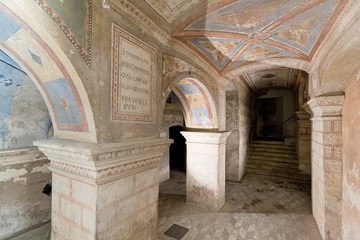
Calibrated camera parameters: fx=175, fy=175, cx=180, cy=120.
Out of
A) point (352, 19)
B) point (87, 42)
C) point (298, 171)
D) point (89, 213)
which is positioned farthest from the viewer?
point (298, 171)

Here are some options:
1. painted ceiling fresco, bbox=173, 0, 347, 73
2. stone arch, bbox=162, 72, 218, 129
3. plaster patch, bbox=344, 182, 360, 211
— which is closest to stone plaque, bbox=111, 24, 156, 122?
painted ceiling fresco, bbox=173, 0, 347, 73

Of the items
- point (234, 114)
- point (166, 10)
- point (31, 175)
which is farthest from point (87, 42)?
point (234, 114)

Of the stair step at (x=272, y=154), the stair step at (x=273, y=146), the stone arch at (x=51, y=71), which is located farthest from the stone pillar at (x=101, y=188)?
the stair step at (x=273, y=146)

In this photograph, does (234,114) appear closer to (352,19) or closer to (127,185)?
(352,19)

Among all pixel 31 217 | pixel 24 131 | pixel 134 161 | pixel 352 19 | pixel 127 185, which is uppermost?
pixel 352 19

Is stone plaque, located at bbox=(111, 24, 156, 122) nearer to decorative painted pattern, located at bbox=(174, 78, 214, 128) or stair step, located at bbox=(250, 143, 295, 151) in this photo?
decorative painted pattern, located at bbox=(174, 78, 214, 128)

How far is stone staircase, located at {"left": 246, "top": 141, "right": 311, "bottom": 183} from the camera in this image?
24.5ft

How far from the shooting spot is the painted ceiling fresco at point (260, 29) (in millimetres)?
2367

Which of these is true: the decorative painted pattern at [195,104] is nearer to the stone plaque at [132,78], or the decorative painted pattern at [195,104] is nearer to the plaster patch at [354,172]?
the stone plaque at [132,78]

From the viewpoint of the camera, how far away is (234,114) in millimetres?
7570

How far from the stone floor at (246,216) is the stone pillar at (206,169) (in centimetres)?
29

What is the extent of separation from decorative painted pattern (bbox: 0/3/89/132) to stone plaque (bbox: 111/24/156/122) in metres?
0.39

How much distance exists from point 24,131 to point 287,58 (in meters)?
5.89

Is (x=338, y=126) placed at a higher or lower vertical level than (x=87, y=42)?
lower
